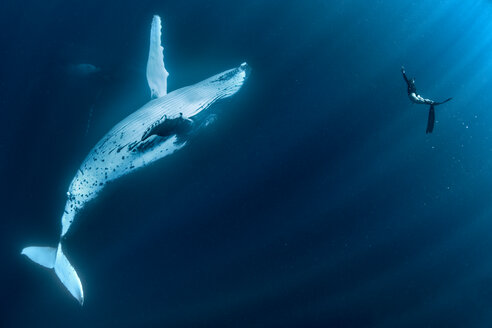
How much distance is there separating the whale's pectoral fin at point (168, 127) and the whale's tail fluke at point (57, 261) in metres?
2.59

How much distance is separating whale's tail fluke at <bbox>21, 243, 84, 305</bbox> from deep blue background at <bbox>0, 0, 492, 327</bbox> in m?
0.34

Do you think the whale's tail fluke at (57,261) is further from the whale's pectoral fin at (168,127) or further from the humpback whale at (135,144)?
the whale's pectoral fin at (168,127)

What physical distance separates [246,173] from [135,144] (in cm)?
378

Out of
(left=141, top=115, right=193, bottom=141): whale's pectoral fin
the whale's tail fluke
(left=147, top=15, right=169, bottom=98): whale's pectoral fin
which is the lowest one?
the whale's tail fluke

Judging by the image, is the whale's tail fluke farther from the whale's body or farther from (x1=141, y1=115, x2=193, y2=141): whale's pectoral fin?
(x1=141, y1=115, x2=193, y2=141): whale's pectoral fin

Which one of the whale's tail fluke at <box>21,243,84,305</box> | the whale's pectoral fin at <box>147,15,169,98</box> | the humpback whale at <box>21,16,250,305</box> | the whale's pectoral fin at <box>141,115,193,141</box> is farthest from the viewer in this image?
the whale's pectoral fin at <box>147,15,169,98</box>

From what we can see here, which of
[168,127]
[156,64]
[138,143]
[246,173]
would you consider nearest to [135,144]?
[138,143]

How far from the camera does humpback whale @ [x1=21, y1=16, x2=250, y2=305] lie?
432 centimetres

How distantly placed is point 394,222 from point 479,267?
9113mm

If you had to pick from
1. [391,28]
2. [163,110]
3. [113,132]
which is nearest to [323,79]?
[391,28]

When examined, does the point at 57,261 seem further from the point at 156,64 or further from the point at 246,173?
the point at 246,173

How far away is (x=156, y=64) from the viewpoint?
499 centimetres

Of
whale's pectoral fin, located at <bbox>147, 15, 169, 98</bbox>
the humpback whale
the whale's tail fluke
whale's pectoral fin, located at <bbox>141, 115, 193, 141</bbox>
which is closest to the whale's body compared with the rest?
the humpback whale

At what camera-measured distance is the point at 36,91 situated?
5438 mm
